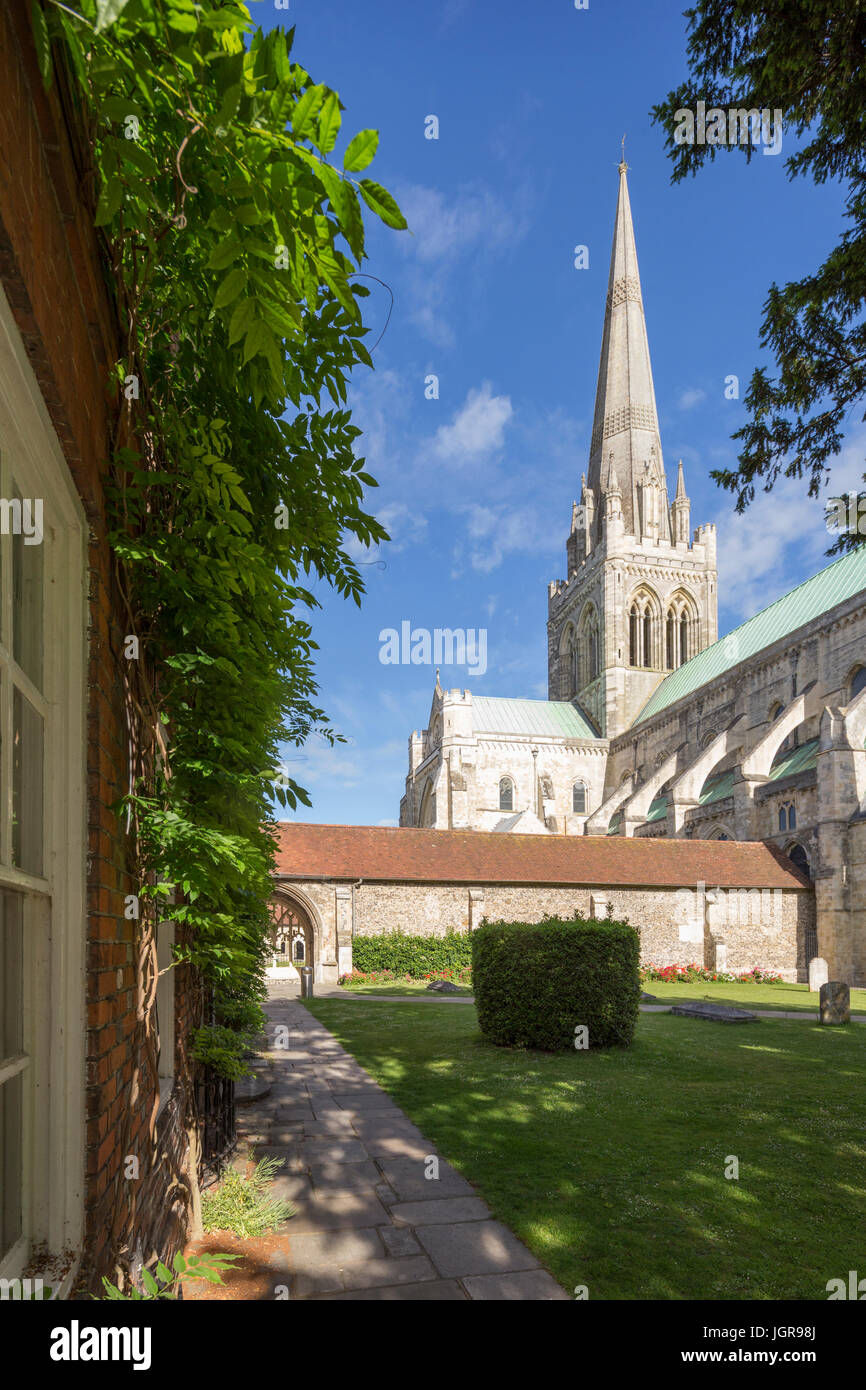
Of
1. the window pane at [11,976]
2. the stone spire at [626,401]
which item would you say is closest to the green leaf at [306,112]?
the window pane at [11,976]

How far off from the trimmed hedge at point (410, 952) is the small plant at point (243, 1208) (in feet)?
61.1

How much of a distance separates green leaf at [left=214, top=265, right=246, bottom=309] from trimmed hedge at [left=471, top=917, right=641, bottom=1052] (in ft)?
37.7

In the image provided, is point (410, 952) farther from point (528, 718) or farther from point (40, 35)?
point (528, 718)

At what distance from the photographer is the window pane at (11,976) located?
173 cm

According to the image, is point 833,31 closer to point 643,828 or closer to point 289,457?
point 289,457

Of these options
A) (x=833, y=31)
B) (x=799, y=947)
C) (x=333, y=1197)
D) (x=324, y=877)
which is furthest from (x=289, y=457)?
(x=799, y=947)

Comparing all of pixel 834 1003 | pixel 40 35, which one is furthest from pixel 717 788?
pixel 40 35

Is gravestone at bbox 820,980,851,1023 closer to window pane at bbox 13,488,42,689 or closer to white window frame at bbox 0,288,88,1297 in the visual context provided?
white window frame at bbox 0,288,88,1297

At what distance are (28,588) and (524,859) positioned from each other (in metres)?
25.5

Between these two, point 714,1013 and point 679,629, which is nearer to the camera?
point 714,1013

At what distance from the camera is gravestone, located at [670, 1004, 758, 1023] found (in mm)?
15242

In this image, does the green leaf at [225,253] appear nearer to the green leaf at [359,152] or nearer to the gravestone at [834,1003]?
the green leaf at [359,152]

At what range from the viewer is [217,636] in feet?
9.40

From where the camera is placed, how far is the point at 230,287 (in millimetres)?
1429
